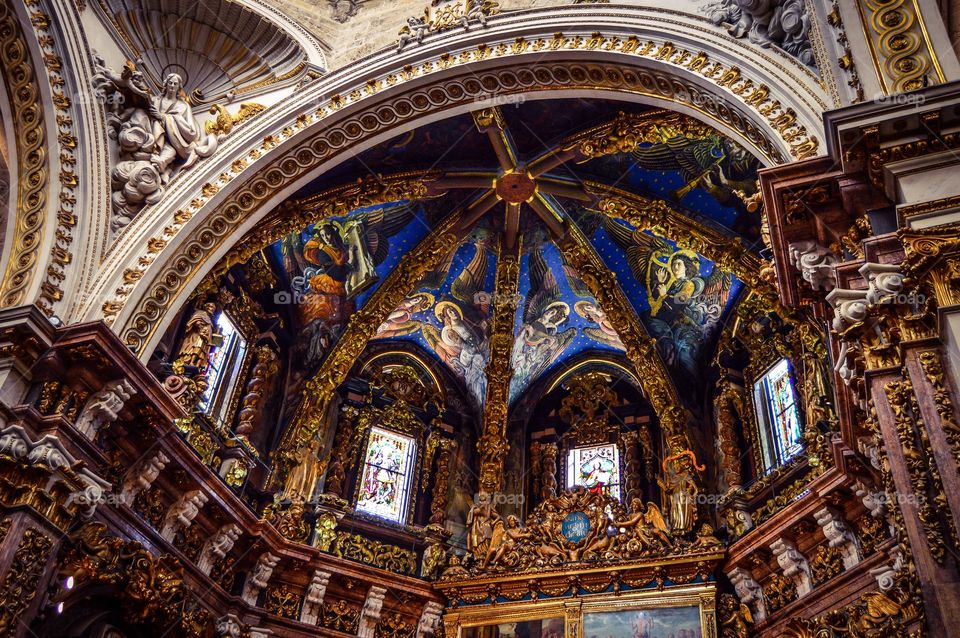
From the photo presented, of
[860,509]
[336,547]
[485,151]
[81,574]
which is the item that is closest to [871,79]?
[860,509]

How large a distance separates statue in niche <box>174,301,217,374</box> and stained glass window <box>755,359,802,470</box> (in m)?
8.83

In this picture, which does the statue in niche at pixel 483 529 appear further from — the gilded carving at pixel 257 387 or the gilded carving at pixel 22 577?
the gilded carving at pixel 22 577

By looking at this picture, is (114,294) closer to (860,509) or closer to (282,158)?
(282,158)

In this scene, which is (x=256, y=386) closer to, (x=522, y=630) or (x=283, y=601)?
(x=283, y=601)

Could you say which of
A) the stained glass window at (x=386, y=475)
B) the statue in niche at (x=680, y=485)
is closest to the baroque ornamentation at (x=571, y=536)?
the statue in niche at (x=680, y=485)

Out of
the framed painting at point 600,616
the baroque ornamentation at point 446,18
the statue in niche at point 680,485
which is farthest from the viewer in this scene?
the statue in niche at point 680,485

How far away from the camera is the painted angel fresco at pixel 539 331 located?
55.4ft

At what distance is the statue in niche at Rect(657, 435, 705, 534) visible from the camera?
1354 cm

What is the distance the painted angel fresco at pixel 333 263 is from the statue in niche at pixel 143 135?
290 centimetres

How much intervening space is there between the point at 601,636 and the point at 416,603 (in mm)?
3120

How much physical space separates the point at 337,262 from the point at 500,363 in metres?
3.64

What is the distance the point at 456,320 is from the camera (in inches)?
676

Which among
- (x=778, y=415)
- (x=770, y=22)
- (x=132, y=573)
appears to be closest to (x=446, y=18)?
(x=770, y=22)

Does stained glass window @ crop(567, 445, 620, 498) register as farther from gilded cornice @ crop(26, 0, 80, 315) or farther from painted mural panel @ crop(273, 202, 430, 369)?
gilded cornice @ crop(26, 0, 80, 315)
